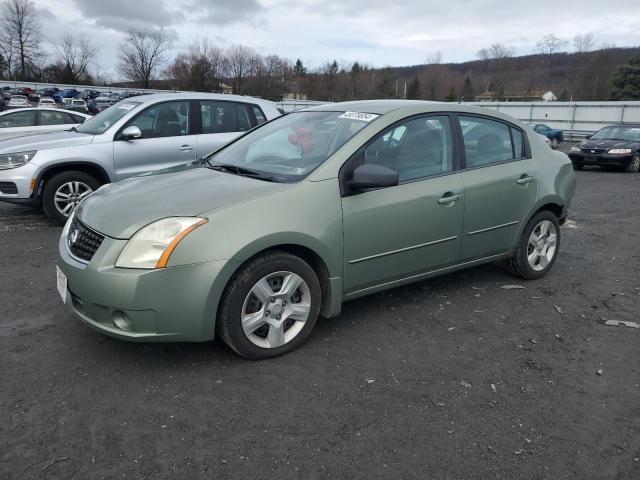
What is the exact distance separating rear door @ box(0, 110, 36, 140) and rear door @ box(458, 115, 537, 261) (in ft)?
32.3

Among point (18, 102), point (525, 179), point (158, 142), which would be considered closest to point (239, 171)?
point (525, 179)

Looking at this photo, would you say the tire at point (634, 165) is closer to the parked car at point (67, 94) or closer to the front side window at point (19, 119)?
the front side window at point (19, 119)

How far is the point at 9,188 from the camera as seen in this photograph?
21.7 ft

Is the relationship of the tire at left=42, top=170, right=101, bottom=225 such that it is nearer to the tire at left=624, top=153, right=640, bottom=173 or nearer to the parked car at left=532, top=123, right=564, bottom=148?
the tire at left=624, top=153, right=640, bottom=173

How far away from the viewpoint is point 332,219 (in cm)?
346

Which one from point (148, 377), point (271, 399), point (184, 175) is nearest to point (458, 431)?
point (271, 399)

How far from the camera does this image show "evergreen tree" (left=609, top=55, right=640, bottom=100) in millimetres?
56031

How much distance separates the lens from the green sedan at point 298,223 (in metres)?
2.99

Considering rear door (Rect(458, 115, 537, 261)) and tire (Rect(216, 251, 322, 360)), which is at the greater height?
rear door (Rect(458, 115, 537, 261))

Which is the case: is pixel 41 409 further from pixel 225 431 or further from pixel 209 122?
pixel 209 122

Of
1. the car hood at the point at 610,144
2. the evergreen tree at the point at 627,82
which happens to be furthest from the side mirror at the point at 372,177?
the evergreen tree at the point at 627,82

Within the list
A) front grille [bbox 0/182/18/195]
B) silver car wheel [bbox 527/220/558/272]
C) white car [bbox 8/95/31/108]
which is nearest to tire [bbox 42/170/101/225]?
front grille [bbox 0/182/18/195]

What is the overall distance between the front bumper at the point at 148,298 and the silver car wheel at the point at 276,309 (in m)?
0.25

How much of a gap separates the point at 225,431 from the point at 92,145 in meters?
5.38
